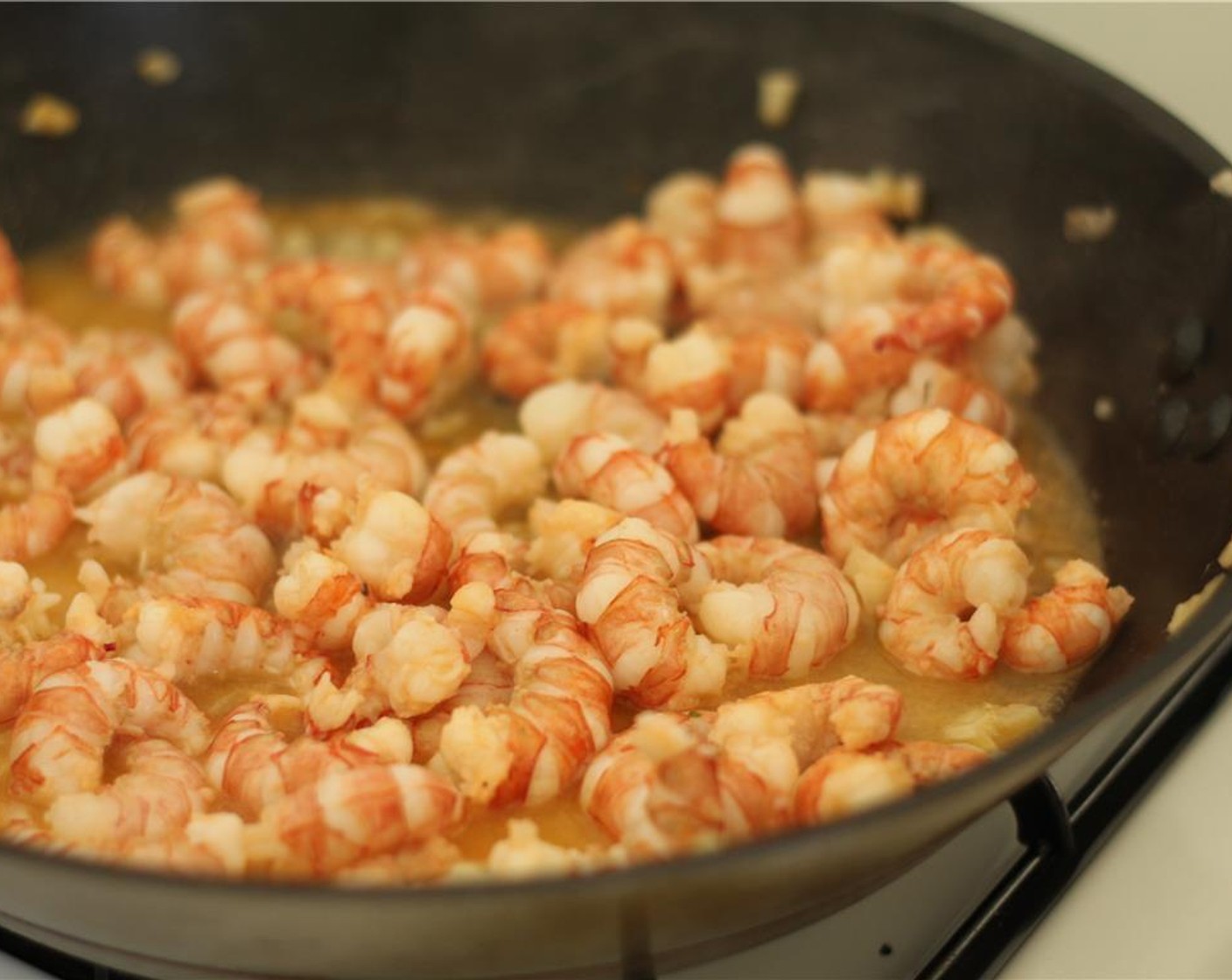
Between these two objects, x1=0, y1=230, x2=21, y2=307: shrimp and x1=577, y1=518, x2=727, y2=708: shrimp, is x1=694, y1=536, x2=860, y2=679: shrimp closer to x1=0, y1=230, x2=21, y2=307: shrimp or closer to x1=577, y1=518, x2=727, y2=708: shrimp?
x1=577, y1=518, x2=727, y2=708: shrimp

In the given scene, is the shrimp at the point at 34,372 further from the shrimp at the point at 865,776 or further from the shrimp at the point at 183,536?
the shrimp at the point at 865,776

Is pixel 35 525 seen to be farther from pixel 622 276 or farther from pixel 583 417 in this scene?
pixel 622 276

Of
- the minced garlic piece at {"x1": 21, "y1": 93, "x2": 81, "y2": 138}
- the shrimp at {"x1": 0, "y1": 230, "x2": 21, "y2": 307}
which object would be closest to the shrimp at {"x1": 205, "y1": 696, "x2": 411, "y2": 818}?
the shrimp at {"x1": 0, "y1": 230, "x2": 21, "y2": 307}

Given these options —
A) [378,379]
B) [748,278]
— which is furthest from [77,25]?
[748,278]

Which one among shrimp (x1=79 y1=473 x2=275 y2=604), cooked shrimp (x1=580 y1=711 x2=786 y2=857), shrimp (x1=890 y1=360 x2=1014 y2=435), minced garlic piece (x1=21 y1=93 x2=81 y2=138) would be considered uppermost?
minced garlic piece (x1=21 y1=93 x2=81 y2=138)

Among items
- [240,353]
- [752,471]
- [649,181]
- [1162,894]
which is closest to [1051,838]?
[1162,894]

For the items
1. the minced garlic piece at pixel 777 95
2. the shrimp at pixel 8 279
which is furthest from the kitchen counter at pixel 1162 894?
the shrimp at pixel 8 279
